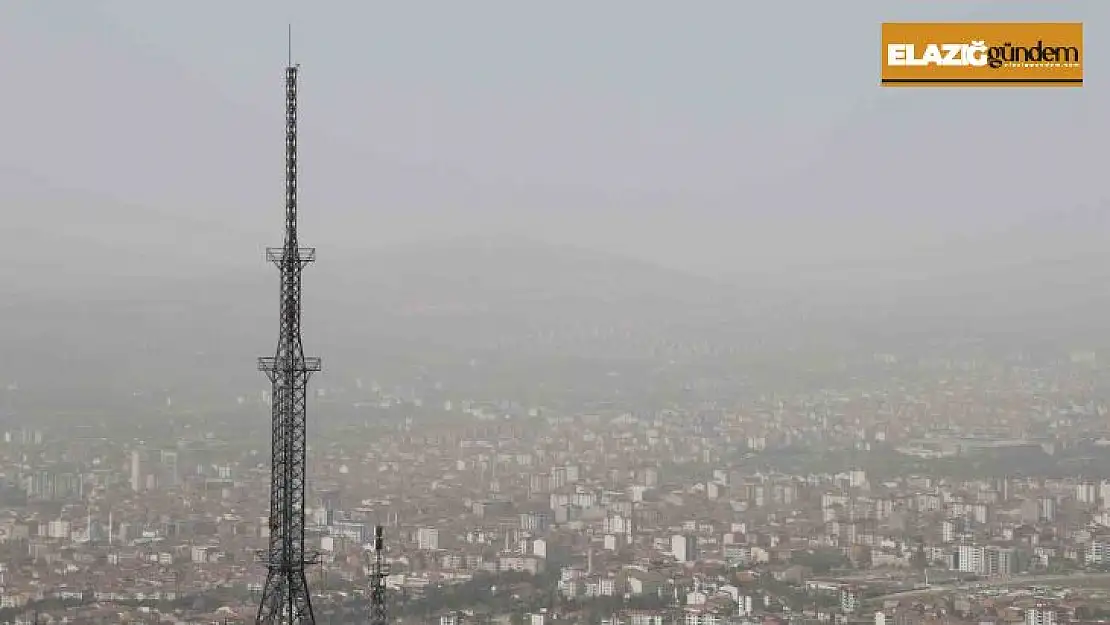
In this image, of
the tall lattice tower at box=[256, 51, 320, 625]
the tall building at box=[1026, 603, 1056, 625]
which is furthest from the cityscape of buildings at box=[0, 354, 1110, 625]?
the tall lattice tower at box=[256, 51, 320, 625]

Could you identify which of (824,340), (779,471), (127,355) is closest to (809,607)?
(779,471)

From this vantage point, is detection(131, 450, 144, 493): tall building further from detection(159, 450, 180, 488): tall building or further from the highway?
the highway

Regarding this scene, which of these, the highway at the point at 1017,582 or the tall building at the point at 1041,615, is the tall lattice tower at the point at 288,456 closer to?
the tall building at the point at 1041,615

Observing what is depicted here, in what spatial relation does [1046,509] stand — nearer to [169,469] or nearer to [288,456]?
[169,469]

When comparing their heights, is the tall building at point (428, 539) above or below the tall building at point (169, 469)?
below

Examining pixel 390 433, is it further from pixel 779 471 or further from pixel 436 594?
pixel 436 594

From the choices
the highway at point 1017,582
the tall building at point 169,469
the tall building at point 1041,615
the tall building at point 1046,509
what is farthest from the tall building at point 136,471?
the tall building at point 1046,509

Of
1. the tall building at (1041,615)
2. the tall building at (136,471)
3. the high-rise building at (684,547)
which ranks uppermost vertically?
the tall building at (136,471)
